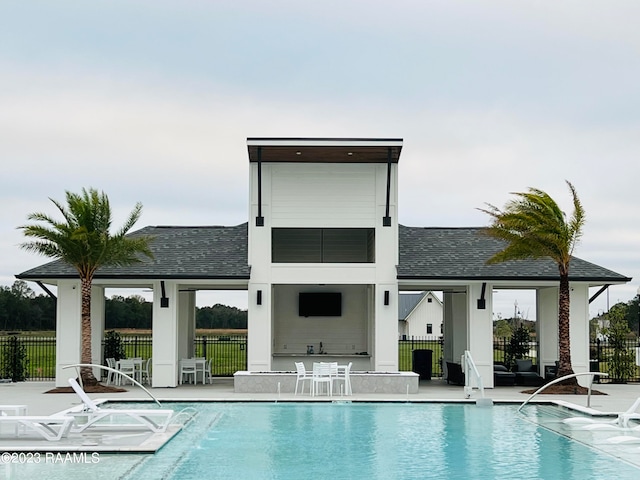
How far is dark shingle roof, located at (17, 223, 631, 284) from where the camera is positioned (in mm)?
23562

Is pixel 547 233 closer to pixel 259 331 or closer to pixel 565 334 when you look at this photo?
pixel 565 334

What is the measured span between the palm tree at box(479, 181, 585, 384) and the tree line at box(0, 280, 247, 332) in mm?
24899

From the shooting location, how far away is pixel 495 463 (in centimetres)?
1229

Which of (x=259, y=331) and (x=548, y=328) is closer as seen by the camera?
(x=259, y=331)

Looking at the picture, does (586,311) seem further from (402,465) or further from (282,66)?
(402,465)

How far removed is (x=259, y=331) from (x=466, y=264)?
600 cm

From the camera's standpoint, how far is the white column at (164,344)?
23516 mm

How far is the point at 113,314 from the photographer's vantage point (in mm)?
47062

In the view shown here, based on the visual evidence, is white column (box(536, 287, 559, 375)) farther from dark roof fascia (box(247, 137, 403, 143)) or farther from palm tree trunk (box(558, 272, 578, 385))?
dark roof fascia (box(247, 137, 403, 143))

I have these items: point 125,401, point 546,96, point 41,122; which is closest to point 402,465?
point 125,401

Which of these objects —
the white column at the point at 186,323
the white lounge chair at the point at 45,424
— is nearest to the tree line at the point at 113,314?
the white column at the point at 186,323

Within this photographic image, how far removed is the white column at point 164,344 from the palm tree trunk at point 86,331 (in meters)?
1.72

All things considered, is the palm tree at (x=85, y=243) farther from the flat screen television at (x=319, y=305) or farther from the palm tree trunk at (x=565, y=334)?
the palm tree trunk at (x=565, y=334)

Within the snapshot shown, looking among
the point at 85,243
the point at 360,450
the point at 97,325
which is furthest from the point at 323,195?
the point at 360,450
